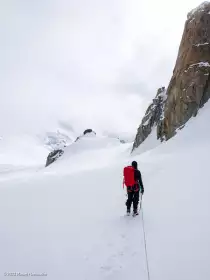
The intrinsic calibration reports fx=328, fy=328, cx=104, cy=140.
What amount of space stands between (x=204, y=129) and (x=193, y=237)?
22.8 m

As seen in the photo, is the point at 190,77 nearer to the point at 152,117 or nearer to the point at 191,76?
the point at 191,76

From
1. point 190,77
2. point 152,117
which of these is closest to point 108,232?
point 190,77

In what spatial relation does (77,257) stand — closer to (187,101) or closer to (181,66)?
(187,101)

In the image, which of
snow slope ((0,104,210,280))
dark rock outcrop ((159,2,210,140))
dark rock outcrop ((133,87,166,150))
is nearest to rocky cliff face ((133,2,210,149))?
dark rock outcrop ((159,2,210,140))

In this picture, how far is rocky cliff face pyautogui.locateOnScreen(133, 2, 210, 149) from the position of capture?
3359 centimetres

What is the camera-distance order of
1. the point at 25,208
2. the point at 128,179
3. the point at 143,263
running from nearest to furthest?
1. the point at 143,263
2. the point at 128,179
3. the point at 25,208

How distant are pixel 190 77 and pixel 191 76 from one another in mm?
144

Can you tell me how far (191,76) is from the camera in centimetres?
3475

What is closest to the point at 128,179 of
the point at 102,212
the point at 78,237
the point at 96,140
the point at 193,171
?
the point at 102,212

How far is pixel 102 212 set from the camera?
40.5 ft

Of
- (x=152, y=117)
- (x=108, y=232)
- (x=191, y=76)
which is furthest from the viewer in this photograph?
(x=152, y=117)

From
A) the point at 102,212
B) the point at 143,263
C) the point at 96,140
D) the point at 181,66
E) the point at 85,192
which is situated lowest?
the point at 143,263

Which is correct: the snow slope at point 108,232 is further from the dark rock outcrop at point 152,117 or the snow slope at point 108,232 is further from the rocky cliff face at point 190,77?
the dark rock outcrop at point 152,117

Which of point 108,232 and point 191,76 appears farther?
point 191,76
